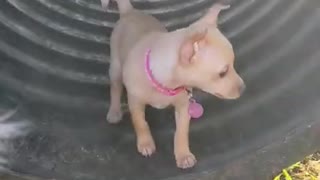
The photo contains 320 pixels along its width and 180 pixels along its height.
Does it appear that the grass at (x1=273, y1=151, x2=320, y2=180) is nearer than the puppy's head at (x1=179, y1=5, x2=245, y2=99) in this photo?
No

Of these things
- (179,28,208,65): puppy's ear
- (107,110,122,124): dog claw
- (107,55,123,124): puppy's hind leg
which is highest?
(179,28,208,65): puppy's ear

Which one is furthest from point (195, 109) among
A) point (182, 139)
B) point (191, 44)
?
point (191, 44)

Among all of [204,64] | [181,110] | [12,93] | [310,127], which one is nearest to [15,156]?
[12,93]

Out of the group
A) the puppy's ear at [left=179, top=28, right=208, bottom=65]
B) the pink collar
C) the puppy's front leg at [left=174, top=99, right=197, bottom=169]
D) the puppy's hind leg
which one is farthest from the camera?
the puppy's hind leg

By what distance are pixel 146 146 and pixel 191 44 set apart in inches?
17.6

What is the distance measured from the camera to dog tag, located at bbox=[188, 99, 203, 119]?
230 cm

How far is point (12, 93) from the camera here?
8.05 ft

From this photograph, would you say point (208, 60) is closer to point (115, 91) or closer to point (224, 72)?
point (224, 72)

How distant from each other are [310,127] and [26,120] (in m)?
0.76

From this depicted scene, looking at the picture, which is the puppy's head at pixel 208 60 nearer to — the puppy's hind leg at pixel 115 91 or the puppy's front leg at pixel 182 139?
the puppy's front leg at pixel 182 139

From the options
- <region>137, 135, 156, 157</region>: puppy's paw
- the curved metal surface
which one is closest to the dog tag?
the curved metal surface

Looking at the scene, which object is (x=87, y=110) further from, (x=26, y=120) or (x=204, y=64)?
(x=204, y=64)

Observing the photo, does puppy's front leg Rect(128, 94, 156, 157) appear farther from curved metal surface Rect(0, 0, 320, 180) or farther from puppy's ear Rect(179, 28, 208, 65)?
puppy's ear Rect(179, 28, 208, 65)

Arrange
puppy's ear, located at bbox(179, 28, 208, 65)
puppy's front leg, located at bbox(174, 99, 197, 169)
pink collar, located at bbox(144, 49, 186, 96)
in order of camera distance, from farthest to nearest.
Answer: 1. puppy's front leg, located at bbox(174, 99, 197, 169)
2. pink collar, located at bbox(144, 49, 186, 96)
3. puppy's ear, located at bbox(179, 28, 208, 65)
